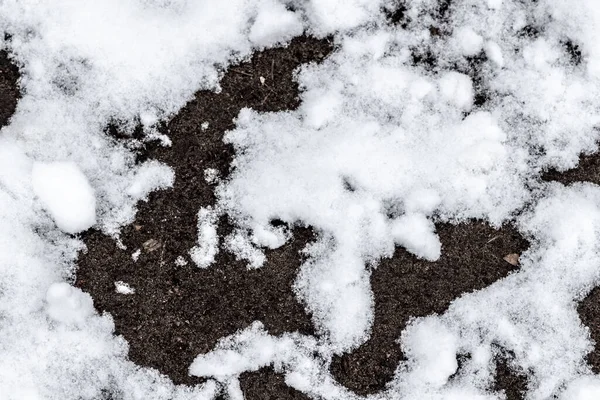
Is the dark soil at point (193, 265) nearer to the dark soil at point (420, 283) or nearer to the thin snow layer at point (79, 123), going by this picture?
the thin snow layer at point (79, 123)

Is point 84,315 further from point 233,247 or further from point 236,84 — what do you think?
point 236,84

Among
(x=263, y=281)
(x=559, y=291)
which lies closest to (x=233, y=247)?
(x=263, y=281)

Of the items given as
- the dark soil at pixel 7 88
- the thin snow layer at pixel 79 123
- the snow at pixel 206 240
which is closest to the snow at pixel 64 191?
the thin snow layer at pixel 79 123

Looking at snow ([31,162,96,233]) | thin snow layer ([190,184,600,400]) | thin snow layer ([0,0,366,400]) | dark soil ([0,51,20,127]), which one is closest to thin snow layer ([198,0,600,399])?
thin snow layer ([190,184,600,400])

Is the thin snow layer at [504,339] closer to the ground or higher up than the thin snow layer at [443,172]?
closer to the ground

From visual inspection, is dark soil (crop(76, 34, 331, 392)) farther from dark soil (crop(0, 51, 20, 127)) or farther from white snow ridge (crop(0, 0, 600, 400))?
dark soil (crop(0, 51, 20, 127))

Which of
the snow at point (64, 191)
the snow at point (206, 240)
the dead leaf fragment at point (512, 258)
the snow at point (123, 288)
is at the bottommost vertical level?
the snow at point (123, 288)

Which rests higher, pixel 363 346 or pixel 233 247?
pixel 233 247
